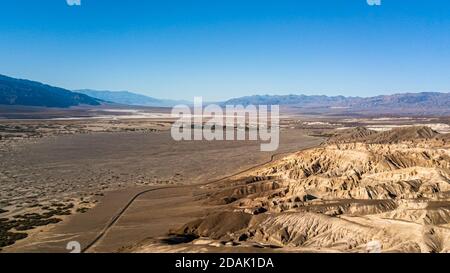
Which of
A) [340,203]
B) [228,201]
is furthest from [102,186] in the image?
[340,203]

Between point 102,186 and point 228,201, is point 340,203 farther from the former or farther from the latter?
point 102,186

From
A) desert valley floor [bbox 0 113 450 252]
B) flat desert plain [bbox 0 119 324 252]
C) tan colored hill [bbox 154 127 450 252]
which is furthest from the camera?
flat desert plain [bbox 0 119 324 252]

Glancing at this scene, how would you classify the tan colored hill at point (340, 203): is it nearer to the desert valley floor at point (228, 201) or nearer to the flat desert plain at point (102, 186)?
the desert valley floor at point (228, 201)

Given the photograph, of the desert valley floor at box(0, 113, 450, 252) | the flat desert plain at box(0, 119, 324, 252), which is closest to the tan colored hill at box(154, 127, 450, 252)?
the desert valley floor at box(0, 113, 450, 252)

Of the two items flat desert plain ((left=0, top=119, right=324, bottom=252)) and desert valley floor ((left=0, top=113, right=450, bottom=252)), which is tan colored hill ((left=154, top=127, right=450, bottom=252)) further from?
flat desert plain ((left=0, top=119, right=324, bottom=252))

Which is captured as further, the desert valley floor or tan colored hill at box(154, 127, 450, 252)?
the desert valley floor

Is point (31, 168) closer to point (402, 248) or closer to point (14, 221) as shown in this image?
point (14, 221)

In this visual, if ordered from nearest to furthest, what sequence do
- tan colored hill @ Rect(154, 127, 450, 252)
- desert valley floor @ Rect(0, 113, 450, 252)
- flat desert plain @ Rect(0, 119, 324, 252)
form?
tan colored hill @ Rect(154, 127, 450, 252) < desert valley floor @ Rect(0, 113, 450, 252) < flat desert plain @ Rect(0, 119, 324, 252)
